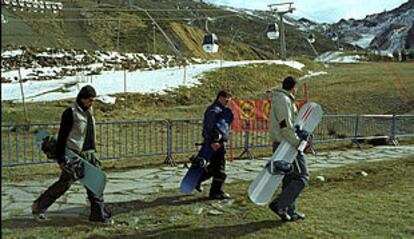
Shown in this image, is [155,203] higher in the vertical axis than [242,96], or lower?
lower

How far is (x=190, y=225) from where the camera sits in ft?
18.4

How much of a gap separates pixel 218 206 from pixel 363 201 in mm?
2148

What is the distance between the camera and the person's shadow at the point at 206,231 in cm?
521

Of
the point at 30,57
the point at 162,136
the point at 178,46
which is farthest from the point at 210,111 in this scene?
the point at 178,46

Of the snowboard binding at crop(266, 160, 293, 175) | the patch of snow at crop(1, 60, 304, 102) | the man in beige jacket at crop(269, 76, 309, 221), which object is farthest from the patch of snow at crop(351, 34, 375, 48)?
the snowboard binding at crop(266, 160, 293, 175)

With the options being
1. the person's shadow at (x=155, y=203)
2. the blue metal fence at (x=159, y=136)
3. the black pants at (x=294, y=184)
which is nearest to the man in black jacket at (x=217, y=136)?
the person's shadow at (x=155, y=203)

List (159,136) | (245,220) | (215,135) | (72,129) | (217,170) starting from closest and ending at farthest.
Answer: (72,129), (245,220), (215,135), (217,170), (159,136)

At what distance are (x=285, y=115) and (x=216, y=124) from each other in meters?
1.43

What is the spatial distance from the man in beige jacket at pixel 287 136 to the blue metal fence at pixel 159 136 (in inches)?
174

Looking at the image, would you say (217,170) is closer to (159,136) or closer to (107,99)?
(159,136)

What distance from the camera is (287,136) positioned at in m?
5.44

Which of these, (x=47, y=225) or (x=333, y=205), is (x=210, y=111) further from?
(x=47, y=225)

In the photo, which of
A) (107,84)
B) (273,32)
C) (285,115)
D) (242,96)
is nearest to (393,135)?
(242,96)

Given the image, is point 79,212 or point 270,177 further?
point 79,212
